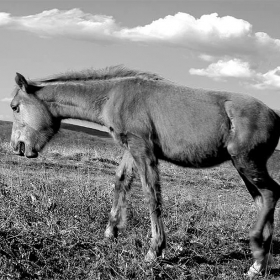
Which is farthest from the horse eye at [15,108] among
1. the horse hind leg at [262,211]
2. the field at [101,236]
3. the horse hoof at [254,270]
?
the horse hoof at [254,270]

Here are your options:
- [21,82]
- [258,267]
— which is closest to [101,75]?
[21,82]

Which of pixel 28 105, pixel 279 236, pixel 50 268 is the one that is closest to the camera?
pixel 50 268

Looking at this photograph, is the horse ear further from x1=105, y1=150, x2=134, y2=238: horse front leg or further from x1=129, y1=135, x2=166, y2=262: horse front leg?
x1=129, y1=135, x2=166, y2=262: horse front leg

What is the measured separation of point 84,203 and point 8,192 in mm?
1112

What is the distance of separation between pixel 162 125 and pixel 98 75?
4.11 feet

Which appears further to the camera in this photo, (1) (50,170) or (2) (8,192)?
(1) (50,170)

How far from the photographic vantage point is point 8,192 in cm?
759

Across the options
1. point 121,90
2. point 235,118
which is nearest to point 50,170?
point 121,90

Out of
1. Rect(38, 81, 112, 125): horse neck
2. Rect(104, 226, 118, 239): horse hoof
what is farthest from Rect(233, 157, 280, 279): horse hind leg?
Rect(38, 81, 112, 125): horse neck

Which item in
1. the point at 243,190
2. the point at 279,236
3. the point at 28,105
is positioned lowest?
the point at 243,190

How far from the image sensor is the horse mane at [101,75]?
7156 mm

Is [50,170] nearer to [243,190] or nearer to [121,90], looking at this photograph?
[243,190]

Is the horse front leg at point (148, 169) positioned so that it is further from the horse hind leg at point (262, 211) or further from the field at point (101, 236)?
the horse hind leg at point (262, 211)

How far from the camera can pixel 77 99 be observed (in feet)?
24.2
